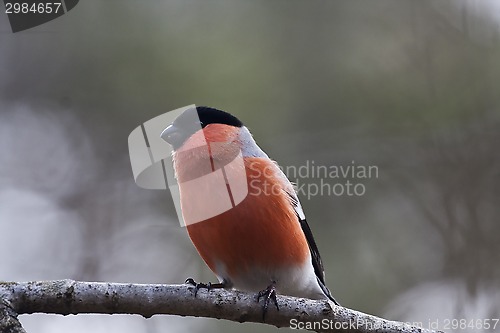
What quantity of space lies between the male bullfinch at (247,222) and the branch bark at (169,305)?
450 mm

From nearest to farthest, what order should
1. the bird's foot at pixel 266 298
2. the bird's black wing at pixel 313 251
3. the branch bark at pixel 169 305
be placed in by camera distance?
the branch bark at pixel 169 305 → the bird's foot at pixel 266 298 → the bird's black wing at pixel 313 251

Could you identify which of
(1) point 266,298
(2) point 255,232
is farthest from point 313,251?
(1) point 266,298

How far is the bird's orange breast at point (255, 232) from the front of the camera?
446 centimetres

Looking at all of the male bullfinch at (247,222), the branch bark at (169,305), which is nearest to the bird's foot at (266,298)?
the branch bark at (169,305)

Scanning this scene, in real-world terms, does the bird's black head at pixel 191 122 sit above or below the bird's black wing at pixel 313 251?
above

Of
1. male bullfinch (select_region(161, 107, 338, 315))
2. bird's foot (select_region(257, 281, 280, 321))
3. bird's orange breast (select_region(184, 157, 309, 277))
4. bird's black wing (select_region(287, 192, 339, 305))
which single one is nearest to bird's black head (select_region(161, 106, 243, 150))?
male bullfinch (select_region(161, 107, 338, 315))

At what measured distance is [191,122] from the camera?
17.1ft

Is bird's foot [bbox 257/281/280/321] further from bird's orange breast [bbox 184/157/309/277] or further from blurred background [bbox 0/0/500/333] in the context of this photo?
blurred background [bbox 0/0/500/333]

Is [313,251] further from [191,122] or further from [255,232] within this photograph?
[191,122]

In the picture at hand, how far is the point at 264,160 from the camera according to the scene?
4938 mm

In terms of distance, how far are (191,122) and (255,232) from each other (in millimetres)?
1162

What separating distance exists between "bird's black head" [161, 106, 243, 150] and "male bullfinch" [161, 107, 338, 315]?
1 centimetres

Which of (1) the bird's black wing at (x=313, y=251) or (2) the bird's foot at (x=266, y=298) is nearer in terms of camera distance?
(2) the bird's foot at (x=266, y=298)

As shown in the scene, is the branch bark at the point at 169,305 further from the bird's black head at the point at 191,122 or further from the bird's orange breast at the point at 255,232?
the bird's black head at the point at 191,122
